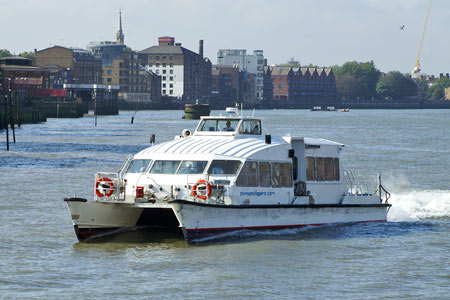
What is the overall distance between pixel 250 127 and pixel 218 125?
1.01 meters

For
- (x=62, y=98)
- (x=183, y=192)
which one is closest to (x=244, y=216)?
(x=183, y=192)

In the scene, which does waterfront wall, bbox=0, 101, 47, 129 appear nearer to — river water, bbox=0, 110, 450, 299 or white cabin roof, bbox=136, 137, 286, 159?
river water, bbox=0, 110, 450, 299

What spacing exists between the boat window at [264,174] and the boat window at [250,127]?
2.02m

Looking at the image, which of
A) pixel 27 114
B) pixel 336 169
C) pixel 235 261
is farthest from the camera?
pixel 27 114

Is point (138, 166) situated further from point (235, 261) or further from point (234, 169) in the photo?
point (235, 261)

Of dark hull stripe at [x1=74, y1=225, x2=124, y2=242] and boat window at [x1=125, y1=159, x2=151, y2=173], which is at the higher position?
boat window at [x1=125, y1=159, x2=151, y2=173]

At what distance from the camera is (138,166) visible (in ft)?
86.1

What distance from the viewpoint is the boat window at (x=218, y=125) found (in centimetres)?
2814

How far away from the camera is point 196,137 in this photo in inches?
1102

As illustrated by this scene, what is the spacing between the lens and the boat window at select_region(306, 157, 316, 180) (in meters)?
28.2

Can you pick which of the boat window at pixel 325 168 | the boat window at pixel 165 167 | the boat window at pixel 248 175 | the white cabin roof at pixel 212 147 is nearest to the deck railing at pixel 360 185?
the boat window at pixel 325 168

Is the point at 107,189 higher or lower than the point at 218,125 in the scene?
lower

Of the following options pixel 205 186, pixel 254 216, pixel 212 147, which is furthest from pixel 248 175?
pixel 205 186

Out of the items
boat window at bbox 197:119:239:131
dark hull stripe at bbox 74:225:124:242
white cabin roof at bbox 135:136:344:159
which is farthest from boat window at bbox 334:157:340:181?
dark hull stripe at bbox 74:225:124:242
